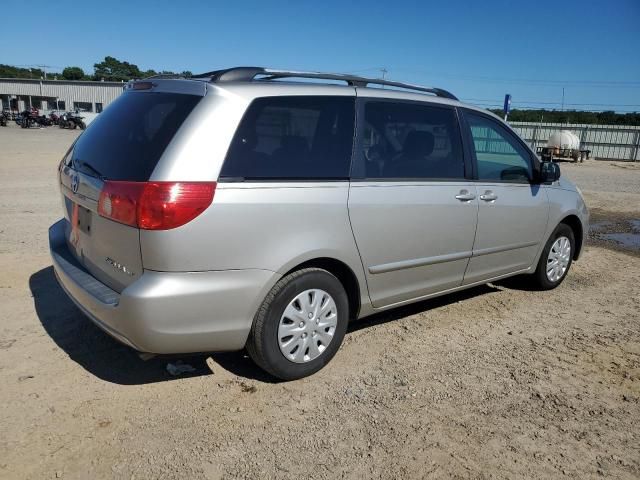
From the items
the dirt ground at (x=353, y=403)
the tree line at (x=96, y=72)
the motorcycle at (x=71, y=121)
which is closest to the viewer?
the dirt ground at (x=353, y=403)

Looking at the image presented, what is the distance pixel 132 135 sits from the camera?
305 centimetres

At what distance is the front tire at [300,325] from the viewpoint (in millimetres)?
3068

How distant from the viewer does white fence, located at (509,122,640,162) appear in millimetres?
33625

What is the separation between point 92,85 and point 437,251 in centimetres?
6479

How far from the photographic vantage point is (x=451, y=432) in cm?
288

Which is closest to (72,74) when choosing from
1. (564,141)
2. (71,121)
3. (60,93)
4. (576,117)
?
(60,93)

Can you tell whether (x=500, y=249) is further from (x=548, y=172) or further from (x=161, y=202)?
(x=161, y=202)

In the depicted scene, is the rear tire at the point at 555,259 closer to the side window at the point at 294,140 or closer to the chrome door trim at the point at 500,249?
the chrome door trim at the point at 500,249

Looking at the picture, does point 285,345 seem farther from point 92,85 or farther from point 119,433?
point 92,85

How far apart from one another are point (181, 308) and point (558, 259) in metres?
4.19

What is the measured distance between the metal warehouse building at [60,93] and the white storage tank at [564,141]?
4772cm

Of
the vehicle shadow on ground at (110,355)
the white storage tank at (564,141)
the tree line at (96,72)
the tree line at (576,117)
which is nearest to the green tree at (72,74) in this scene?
the tree line at (96,72)

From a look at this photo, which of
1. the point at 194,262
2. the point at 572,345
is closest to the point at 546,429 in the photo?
the point at 572,345

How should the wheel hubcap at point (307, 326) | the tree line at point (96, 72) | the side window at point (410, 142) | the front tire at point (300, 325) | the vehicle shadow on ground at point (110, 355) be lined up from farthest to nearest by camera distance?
the tree line at point (96, 72), the side window at point (410, 142), the vehicle shadow on ground at point (110, 355), the wheel hubcap at point (307, 326), the front tire at point (300, 325)
